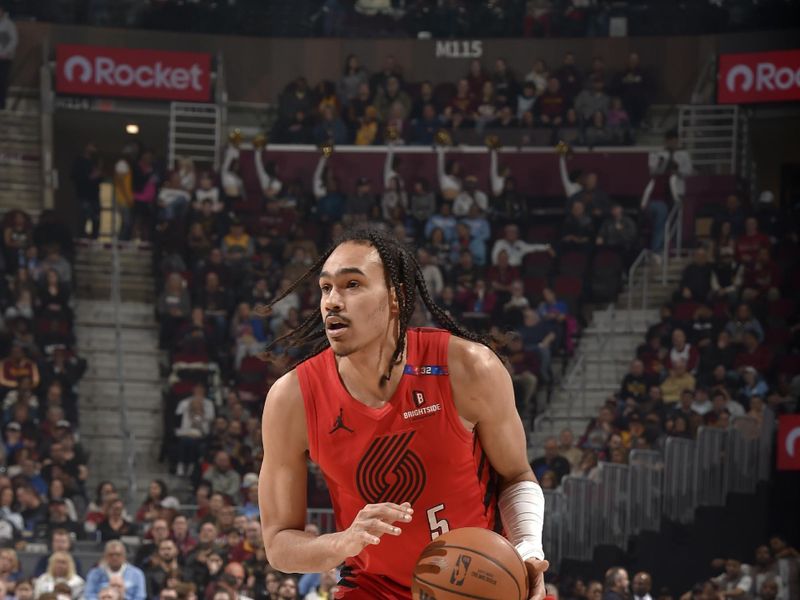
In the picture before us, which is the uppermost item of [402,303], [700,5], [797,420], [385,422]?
[700,5]

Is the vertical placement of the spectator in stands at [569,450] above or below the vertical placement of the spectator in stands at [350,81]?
below

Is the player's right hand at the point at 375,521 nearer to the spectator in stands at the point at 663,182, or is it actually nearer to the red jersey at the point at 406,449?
the red jersey at the point at 406,449

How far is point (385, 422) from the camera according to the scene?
14.8ft

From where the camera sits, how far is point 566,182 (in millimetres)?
17875

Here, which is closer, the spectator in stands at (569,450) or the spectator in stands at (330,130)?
the spectator in stands at (569,450)

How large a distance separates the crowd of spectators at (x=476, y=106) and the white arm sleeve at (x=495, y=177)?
50 centimetres

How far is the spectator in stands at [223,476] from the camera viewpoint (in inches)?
563

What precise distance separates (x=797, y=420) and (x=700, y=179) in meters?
4.56

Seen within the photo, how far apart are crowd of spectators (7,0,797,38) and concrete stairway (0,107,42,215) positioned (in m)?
1.48

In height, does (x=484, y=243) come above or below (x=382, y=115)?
below

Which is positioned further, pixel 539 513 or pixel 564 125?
pixel 564 125

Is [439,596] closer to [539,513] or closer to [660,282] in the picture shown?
[539,513]

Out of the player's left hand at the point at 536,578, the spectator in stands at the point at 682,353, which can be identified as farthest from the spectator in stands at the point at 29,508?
the player's left hand at the point at 536,578

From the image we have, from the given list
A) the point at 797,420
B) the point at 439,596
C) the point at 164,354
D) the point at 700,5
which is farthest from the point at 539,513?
the point at 700,5
